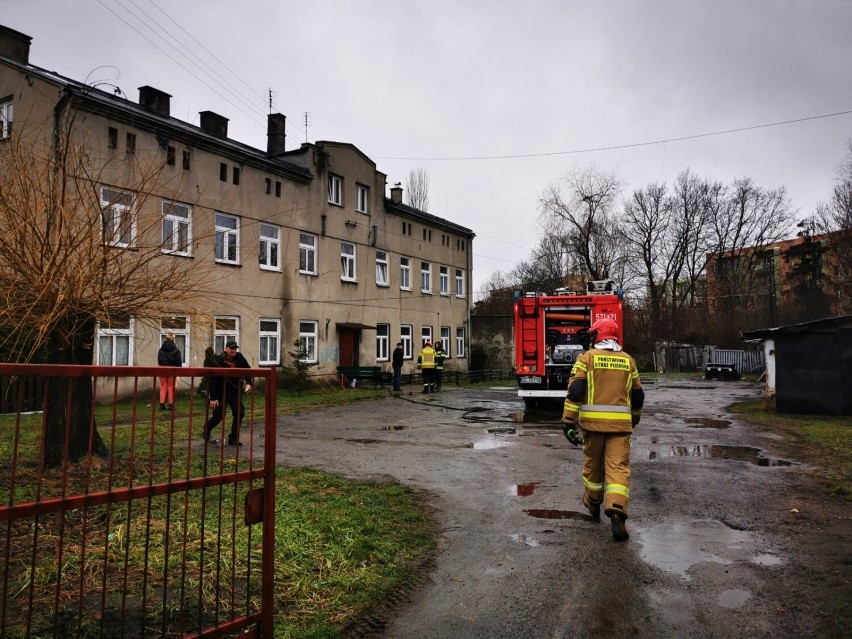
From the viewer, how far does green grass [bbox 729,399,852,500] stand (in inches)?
324

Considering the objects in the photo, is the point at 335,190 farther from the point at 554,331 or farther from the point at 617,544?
the point at 617,544

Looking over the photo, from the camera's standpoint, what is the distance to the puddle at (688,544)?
493cm

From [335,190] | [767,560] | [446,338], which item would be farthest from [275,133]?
[767,560]

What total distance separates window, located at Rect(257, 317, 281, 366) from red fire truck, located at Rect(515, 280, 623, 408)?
948 cm

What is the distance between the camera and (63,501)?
2.63m

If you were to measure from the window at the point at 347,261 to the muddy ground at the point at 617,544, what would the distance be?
15.4 m

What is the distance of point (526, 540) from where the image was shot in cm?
549

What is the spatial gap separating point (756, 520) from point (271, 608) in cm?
494

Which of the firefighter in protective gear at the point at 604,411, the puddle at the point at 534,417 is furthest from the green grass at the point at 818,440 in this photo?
the puddle at the point at 534,417

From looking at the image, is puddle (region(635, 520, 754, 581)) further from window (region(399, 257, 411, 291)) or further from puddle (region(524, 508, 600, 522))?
window (region(399, 257, 411, 291))

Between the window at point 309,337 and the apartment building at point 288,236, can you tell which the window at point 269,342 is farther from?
the window at point 309,337

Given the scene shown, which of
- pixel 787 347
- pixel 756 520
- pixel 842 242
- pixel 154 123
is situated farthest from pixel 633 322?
pixel 756 520

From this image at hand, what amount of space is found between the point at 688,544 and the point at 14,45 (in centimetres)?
2094

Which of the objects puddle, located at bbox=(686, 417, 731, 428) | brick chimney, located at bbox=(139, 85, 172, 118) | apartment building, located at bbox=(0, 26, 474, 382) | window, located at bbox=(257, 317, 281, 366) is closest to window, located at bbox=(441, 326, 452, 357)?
apartment building, located at bbox=(0, 26, 474, 382)
